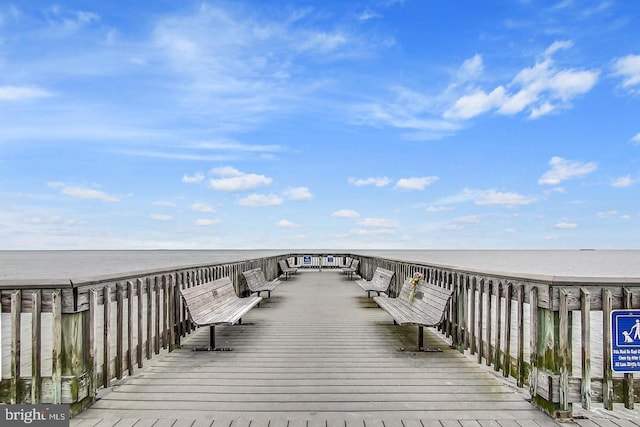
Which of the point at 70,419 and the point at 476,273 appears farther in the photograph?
the point at 476,273

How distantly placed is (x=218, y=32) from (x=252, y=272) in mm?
7786

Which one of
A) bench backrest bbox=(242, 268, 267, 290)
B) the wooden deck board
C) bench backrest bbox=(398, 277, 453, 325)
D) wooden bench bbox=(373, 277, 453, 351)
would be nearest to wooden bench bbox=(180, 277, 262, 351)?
the wooden deck board

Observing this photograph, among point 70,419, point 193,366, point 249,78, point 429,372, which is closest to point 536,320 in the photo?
point 429,372

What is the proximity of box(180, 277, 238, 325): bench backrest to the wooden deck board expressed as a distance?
469 millimetres

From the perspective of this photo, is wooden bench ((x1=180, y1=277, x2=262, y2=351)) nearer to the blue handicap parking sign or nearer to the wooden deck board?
the wooden deck board

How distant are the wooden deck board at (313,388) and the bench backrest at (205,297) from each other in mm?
469

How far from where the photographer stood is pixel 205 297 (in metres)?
5.78

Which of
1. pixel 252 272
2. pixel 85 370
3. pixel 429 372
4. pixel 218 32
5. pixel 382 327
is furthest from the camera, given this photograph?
pixel 218 32

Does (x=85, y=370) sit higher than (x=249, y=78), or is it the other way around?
(x=249, y=78)

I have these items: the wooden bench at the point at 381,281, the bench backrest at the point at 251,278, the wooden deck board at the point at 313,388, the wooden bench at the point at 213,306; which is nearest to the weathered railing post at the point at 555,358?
the wooden deck board at the point at 313,388

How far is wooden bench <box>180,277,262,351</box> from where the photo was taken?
496cm

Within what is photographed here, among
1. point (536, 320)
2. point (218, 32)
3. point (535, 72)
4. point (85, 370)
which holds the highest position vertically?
point (218, 32)

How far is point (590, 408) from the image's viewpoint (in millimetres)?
3119

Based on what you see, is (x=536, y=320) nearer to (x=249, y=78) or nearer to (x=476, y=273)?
(x=476, y=273)
